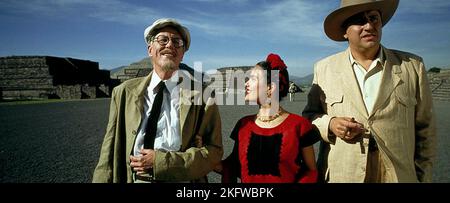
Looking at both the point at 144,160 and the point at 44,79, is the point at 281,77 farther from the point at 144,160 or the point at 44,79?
the point at 44,79

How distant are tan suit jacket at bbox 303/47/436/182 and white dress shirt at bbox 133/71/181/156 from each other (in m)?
1.08

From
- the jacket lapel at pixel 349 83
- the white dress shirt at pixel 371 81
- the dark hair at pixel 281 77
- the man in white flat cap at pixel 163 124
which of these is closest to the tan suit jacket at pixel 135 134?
the man in white flat cap at pixel 163 124

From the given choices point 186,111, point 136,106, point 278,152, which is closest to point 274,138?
point 278,152

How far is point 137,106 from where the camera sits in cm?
237

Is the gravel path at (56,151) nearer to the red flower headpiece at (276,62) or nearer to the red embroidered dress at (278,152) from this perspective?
the red embroidered dress at (278,152)

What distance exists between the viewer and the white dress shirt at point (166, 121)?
2.34m

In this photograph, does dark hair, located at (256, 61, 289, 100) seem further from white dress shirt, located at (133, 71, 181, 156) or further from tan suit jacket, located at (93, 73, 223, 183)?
white dress shirt, located at (133, 71, 181, 156)

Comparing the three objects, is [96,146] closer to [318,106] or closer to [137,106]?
[137,106]

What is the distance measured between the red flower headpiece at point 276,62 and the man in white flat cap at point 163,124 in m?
0.54

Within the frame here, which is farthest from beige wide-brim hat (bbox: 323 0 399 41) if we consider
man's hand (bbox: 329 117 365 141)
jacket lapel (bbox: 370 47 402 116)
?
man's hand (bbox: 329 117 365 141)

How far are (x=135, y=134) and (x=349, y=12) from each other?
1.83m
